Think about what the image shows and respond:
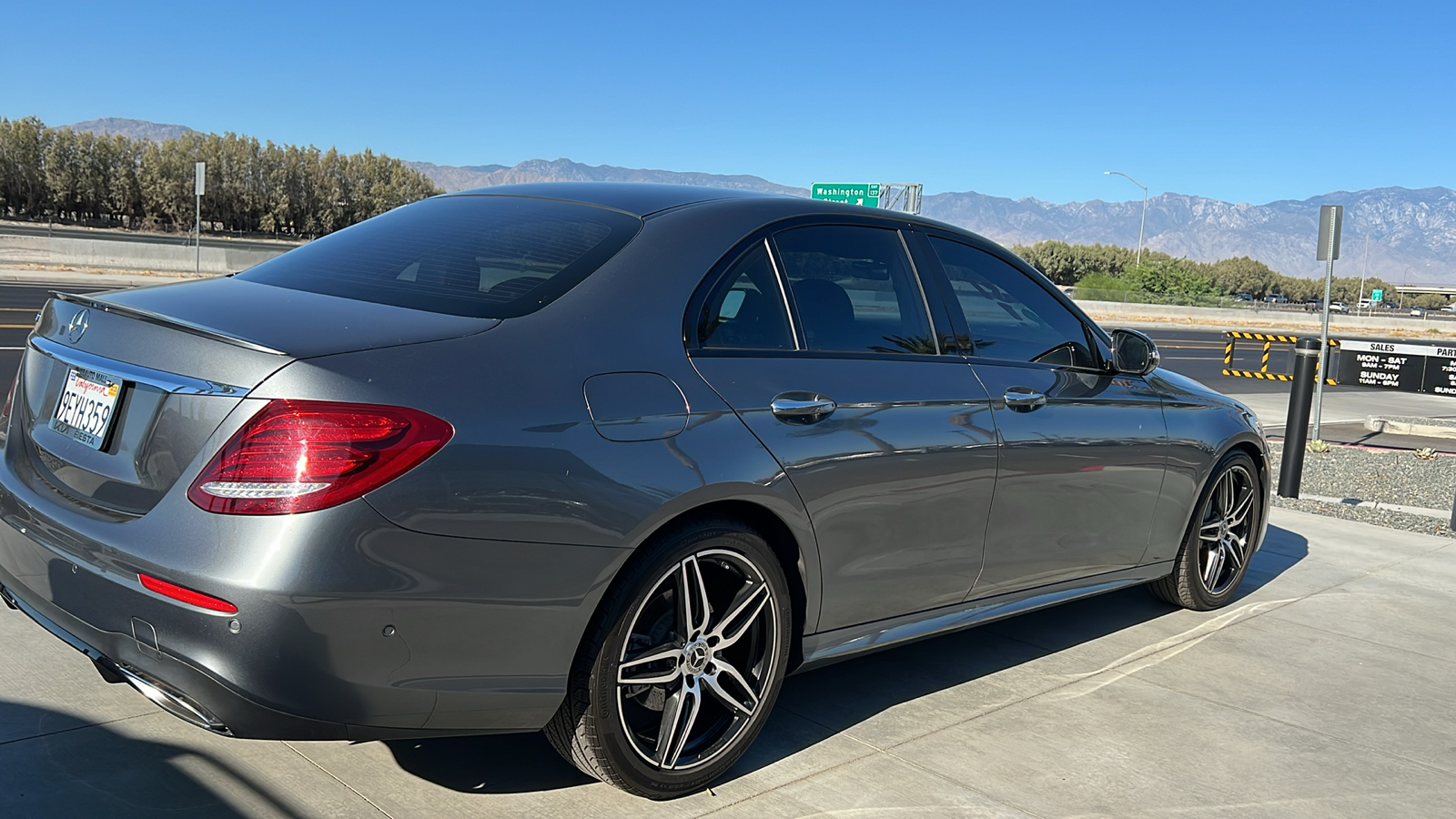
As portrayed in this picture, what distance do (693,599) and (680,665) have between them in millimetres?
182

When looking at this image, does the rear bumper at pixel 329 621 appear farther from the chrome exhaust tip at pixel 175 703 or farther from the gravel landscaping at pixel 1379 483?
the gravel landscaping at pixel 1379 483

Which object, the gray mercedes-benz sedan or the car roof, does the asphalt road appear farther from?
the gray mercedes-benz sedan

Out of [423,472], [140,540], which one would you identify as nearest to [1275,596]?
[423,472]

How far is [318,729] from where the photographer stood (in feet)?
8.18

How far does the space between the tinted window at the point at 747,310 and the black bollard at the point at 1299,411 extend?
656cm

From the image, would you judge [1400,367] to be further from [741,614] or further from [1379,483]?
[741,614]

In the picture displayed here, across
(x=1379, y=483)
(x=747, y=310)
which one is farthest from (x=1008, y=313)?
(x=1379, y=483)

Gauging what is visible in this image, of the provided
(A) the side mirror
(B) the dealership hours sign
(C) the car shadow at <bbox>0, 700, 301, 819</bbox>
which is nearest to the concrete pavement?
(C) the car shadow at <bbox>0, 700, 301, 819</bbox>

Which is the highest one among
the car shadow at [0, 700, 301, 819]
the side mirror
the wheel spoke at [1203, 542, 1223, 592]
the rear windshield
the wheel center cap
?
the rear windshield

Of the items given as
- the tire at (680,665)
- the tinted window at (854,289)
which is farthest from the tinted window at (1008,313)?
the tire at (680,665)

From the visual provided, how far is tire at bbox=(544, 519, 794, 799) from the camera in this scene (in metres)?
2.89

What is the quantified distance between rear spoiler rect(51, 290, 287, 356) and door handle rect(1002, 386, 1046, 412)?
2440 millimetres

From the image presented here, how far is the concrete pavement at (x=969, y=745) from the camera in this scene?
10.1ft

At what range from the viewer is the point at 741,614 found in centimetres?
322
